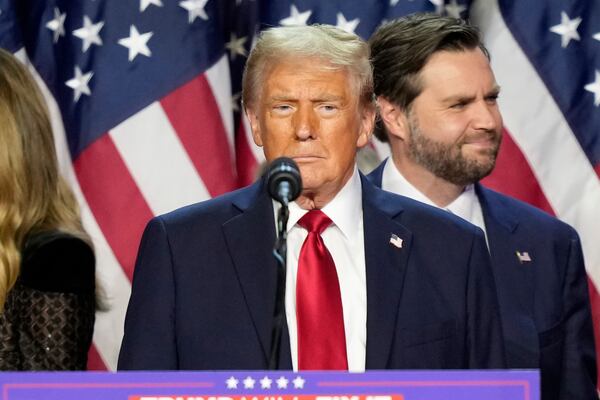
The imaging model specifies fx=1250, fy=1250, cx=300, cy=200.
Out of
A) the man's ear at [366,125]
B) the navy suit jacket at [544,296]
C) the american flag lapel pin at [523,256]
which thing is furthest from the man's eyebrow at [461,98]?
the man's ear at [366,125]

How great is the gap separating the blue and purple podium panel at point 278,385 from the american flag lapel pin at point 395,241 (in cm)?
78

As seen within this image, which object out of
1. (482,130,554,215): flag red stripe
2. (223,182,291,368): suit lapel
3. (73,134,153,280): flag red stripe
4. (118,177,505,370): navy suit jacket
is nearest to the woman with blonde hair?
(118,177,505,370): navy suit jacket

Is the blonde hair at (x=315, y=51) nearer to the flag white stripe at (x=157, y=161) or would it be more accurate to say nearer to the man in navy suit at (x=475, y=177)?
the man in navy suit at (x=475, y=177)

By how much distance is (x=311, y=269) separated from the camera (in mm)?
2500

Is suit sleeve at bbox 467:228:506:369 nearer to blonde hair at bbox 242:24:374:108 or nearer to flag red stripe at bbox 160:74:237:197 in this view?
blonde hair at bbox 242:24:374:108

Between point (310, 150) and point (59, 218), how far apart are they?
0.73m

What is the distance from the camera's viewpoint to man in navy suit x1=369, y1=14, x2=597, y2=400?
3.19 m

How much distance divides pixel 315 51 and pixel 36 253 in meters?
0.80

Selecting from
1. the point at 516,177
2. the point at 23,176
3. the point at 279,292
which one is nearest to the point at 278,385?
the point at 279,292

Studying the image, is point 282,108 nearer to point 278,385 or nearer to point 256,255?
point 256,255

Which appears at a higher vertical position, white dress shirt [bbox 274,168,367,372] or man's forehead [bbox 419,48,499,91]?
man's forehead [bbox 419,48,499,91]

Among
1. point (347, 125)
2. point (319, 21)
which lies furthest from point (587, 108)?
point (347, 125)

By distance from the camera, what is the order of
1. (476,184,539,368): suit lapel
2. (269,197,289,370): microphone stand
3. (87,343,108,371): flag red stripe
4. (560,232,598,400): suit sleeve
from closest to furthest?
(269,197,289,370): microphone stand
(476,184,539,368): suit lapel
(560,232,598,400): suit sleeve
(87,343,108,371): flag red stripe

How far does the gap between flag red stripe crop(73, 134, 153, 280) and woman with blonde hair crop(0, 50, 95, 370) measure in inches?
43.0
